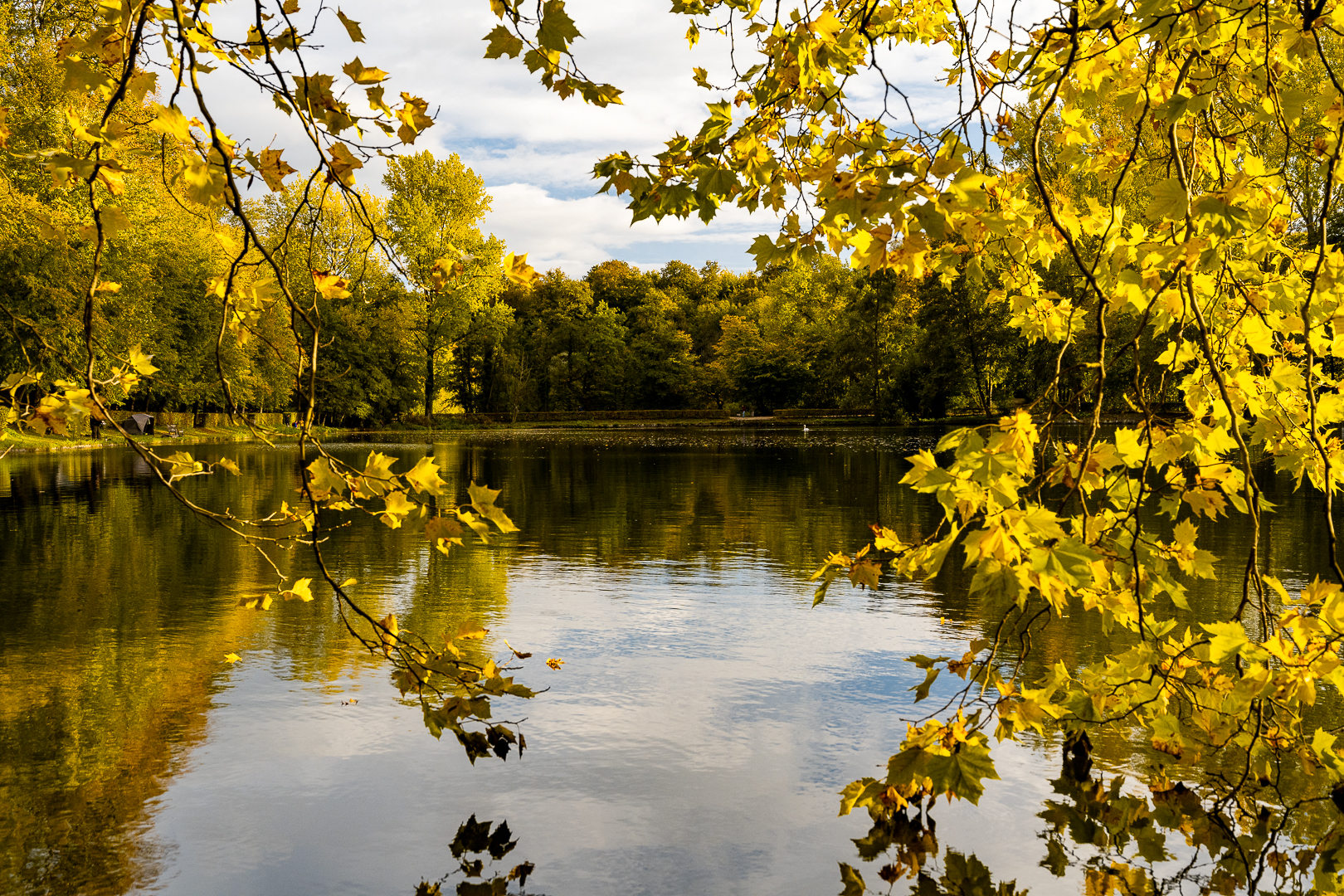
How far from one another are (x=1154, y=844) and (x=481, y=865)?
2.44 m

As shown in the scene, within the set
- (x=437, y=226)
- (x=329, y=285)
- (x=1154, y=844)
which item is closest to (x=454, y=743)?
(x=329, y=285)

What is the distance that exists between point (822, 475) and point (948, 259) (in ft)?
54.2

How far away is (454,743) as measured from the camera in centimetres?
475

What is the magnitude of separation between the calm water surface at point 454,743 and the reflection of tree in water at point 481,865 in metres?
0.05

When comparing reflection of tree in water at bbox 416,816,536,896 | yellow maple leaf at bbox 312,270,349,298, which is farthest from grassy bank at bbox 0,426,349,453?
yellow maple leaf at bbox 312,270,349,298

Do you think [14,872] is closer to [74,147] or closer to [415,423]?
[74,147]

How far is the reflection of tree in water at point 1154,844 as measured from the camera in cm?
337

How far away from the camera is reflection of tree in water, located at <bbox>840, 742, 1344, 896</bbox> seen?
133 inches

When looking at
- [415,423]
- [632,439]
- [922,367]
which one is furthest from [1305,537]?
[415,423]

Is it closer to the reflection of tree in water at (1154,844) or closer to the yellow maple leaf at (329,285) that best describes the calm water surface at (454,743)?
the reflection of tree in water at (1154,844)

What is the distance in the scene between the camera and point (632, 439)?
135 feet

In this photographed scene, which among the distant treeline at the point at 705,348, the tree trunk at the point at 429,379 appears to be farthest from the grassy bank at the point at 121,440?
the distant treeline at the point at 705,348

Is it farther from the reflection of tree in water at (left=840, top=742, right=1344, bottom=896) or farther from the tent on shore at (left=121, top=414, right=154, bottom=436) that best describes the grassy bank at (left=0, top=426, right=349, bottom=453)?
the reflection of tree in water at (left=840, top=742, right=1344, bottom=896)

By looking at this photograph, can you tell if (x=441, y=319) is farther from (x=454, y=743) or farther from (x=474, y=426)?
(x=454, y=743)
